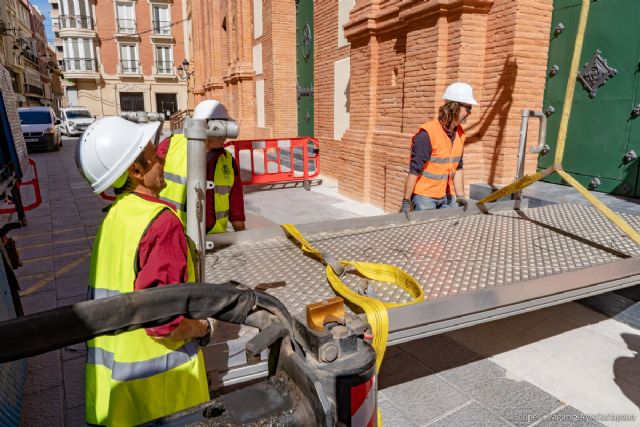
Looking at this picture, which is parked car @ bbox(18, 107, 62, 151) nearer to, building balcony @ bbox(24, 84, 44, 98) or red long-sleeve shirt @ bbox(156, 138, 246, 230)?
red long-sleeve shirt @ bbox(156, 138, 246, 230)

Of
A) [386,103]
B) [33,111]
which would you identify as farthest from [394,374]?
[33,111]

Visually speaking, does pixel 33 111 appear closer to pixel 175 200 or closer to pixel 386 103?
pixel 386 103

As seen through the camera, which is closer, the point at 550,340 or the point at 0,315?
the point at 0,315

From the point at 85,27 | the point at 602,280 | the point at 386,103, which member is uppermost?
the point at 85,27

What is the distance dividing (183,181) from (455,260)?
2.09 m

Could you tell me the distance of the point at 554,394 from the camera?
9.96 ft

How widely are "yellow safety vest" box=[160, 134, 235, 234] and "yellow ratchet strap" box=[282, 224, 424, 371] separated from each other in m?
0.80

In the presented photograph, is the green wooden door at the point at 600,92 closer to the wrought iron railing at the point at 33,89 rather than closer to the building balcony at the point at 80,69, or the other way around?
the building balcony at the point at 80,69

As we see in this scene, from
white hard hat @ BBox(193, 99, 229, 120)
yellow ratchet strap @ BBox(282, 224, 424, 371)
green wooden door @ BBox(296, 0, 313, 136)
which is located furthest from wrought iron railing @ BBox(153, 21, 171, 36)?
yellow ratchet strap @ BBox(282, 224, 424, 371)

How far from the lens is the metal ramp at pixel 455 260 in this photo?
236 cm

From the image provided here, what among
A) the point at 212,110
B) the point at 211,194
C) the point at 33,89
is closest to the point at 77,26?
the point at 33,89

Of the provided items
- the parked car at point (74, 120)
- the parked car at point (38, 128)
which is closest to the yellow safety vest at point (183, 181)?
the parked car at point (38, 128)

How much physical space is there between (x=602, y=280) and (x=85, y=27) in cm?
5710

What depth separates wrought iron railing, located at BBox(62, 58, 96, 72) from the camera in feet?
155
